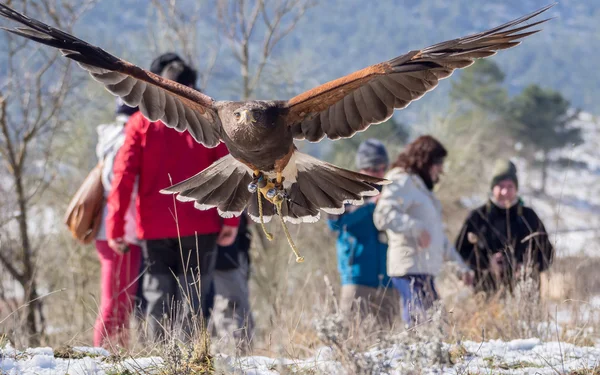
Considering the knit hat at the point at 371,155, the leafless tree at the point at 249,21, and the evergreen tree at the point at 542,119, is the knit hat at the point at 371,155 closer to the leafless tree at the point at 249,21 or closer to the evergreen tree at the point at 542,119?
the leafless tree at the point at 249,21

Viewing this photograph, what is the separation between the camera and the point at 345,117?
461cm

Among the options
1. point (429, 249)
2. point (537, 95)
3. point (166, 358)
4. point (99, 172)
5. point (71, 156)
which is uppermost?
point (537, 95)

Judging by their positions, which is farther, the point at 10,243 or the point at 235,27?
the point at 235,27

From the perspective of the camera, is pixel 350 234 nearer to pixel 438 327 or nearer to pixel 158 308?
pixel 158 308

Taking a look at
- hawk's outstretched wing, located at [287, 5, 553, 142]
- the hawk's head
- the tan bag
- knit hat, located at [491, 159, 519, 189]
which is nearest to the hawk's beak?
the hawk's head

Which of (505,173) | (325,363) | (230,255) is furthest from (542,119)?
(325,363)

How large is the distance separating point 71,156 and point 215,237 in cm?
1073

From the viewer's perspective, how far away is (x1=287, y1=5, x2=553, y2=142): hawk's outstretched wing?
385 cm

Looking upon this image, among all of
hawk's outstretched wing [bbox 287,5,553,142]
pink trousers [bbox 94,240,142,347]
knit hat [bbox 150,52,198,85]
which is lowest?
pink trousers [bbox 94,240,142,347]

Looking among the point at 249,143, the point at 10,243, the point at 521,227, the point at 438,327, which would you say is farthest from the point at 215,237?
the point at 10,243

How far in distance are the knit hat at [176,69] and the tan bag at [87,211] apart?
0.82 meters

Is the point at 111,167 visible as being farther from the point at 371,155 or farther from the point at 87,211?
the point at 371,155

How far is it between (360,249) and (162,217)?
5.42 feet

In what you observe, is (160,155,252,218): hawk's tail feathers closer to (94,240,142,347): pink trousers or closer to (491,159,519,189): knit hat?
(94,240,142,347): pink trousers
